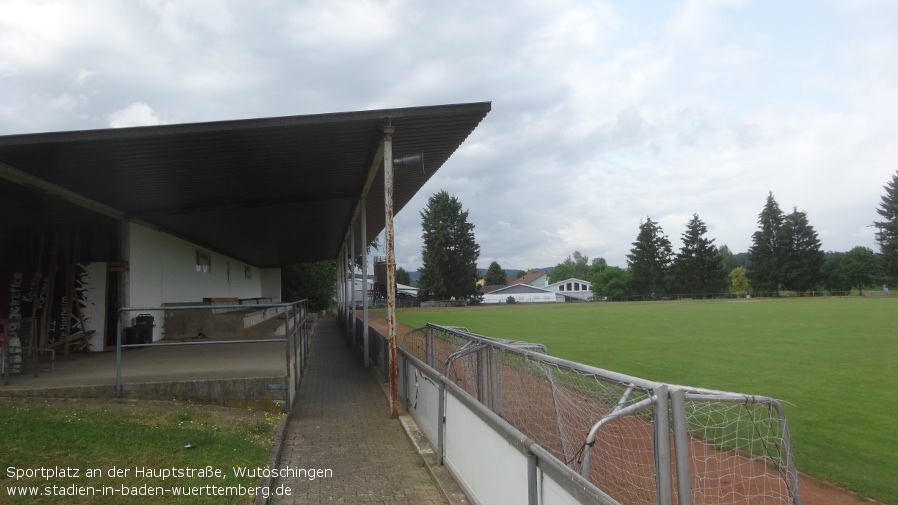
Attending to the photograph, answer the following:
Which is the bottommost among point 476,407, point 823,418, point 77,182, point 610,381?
point 823,418

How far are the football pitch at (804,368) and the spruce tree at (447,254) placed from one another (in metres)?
54.7

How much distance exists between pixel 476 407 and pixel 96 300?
10.8m

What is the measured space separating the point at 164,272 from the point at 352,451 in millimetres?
11029

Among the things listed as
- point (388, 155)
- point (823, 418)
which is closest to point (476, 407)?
point (388, 155)

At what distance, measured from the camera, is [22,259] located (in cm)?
1281

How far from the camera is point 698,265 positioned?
286ft

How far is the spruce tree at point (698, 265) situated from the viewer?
286 feet

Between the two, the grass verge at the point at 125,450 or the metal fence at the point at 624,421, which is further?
the grass verge at the point at 125,450

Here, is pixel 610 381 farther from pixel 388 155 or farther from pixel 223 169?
pixel 223 169

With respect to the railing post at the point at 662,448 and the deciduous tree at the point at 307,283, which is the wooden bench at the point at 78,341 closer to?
the railing post at the point at 662,448

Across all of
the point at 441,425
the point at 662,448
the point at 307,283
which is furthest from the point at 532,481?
the point at 307,283

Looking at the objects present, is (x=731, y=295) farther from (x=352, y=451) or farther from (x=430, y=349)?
(x=352, y=451)

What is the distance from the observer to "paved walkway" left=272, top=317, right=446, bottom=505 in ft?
18.3

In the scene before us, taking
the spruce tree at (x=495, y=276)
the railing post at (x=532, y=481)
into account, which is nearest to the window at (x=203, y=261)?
the railing post at (x=532, y=481)
